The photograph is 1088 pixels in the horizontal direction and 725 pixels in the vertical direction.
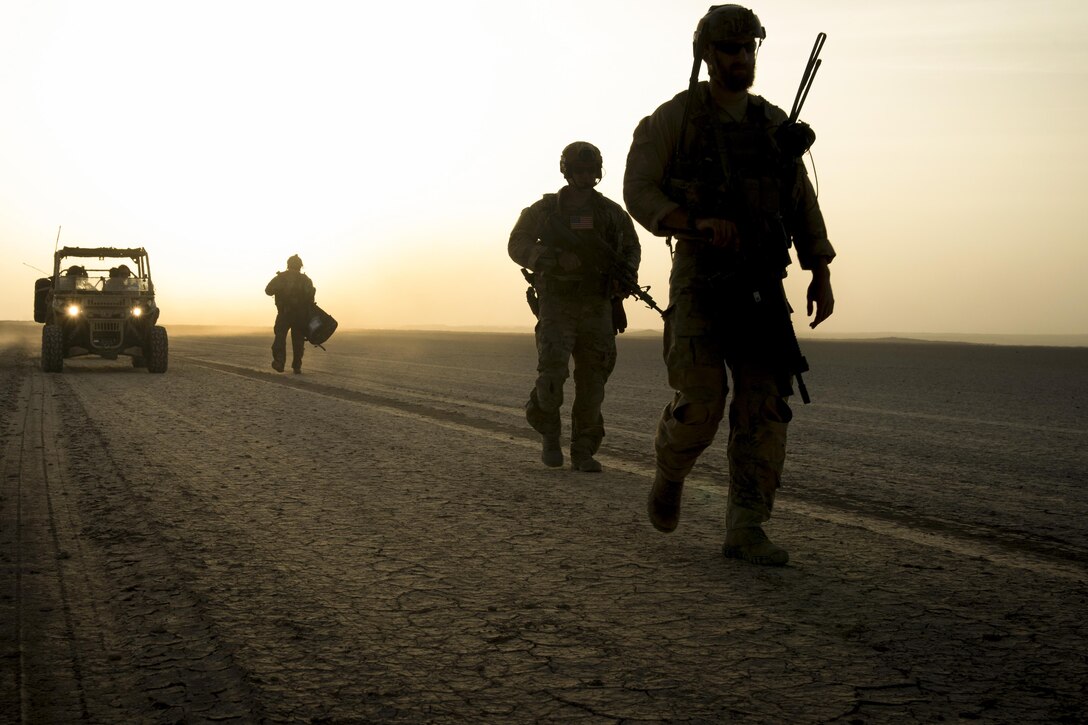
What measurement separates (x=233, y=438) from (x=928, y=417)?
6658 millimetres

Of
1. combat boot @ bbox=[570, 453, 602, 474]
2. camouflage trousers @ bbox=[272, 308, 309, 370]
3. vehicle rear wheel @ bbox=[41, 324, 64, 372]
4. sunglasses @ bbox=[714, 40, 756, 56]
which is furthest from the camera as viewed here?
camouflage trousers @ bbox=[272, 308, 309, 370]

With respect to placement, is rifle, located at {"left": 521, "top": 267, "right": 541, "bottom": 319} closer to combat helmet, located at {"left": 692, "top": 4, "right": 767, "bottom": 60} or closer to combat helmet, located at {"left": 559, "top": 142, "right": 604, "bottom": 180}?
combat helmet, located at {"left": 559, "top": 142, "right": 604, "bottom": 180}

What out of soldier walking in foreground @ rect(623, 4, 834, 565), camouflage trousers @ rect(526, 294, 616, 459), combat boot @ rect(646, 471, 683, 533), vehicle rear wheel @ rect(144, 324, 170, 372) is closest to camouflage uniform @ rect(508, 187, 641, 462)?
camouflage trousers @ rect(526, 294, 616, 459)

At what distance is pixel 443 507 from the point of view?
523cm

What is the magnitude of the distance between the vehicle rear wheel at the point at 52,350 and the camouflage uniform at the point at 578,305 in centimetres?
1209

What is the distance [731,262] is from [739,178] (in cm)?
32

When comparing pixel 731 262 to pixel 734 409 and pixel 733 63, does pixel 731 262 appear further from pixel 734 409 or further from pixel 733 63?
pixel 733 63

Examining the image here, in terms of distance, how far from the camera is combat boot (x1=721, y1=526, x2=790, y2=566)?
13.2ft

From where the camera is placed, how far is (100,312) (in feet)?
58.1

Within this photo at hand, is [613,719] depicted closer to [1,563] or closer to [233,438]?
[1,563]

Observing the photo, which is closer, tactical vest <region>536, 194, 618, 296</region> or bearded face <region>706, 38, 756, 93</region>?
bearded face <region>706, 38, 756, 93</region>

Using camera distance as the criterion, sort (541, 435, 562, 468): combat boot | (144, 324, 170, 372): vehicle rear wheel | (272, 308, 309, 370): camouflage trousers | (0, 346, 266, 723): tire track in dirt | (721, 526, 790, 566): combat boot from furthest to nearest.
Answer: (272, 308, 309, 370): camouflage trousers → (144, 324, 170, 372): vehicle rear wheel → (541, 435, 562, 468): combat boot → (721, 526, 790, 566): combat boot → (0, 346, 266, 723): tire track in dirt

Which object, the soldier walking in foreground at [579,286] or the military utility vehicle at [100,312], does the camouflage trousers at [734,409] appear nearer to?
the soldier walking in foreground at [579,286]

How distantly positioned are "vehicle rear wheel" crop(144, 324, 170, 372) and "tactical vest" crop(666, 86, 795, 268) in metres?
14.0
